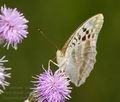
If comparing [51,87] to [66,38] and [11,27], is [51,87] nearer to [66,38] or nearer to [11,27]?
[11,27]

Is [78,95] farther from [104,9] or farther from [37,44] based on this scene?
[104,9]

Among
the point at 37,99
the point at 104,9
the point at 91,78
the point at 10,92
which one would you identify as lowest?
the point at 37,99

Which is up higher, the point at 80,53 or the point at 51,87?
the point at 80,53

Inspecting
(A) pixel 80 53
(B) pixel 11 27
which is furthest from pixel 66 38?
(B) pixel 11 27

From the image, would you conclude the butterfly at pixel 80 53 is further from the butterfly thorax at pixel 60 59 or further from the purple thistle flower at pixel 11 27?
the purple thistle flower at pixel 11 27

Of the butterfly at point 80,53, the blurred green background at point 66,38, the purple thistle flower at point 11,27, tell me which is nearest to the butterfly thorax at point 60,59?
the butterfly at point 80,53

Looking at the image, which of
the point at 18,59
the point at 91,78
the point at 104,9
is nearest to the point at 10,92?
the point at 18,59

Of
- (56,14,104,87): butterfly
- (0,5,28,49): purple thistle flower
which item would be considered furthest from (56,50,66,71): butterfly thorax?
(0,5,28,49): purple thistle flower
